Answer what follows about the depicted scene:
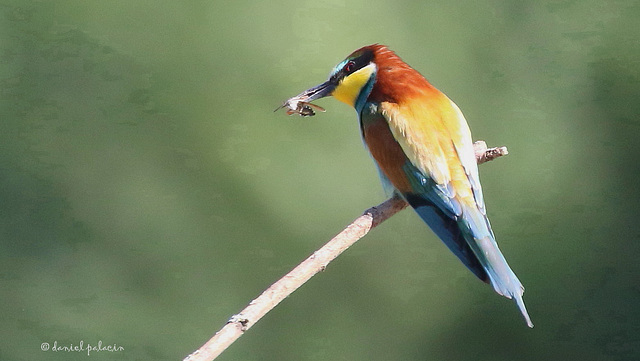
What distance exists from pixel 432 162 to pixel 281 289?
0.84 meters

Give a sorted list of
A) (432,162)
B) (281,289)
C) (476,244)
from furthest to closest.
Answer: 1. (432,162)
2. (476,244)
3. (281,289)

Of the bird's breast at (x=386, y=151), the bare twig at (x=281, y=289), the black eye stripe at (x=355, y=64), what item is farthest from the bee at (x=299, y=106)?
the bare twig at (x=281, y=289)

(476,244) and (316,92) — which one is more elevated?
(316,92)

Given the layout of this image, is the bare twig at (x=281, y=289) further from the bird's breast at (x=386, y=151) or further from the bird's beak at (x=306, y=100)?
the bird's beak at (x=306, y=100)

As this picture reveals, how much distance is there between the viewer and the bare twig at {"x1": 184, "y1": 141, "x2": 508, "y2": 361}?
1398 millimetres

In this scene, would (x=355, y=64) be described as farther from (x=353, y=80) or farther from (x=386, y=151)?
(x=386, y=151)

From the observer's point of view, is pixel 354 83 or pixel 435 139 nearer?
pixel 435 139

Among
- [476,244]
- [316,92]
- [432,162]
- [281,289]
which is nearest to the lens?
[281,289]

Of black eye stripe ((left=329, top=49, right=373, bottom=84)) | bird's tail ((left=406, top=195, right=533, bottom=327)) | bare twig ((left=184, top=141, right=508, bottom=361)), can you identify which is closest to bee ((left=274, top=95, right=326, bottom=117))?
black eye stripe ((left=329, top=49, right=373, bottom=84))

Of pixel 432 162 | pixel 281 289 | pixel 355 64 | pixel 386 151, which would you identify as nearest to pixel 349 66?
pixel 355 64

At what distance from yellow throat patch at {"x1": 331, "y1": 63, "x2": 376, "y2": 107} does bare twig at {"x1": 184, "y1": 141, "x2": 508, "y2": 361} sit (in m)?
0.63

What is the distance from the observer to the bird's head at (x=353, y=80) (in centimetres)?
263

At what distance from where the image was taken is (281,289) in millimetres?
1560

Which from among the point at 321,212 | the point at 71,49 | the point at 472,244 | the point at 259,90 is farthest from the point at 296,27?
the point at 472,244
